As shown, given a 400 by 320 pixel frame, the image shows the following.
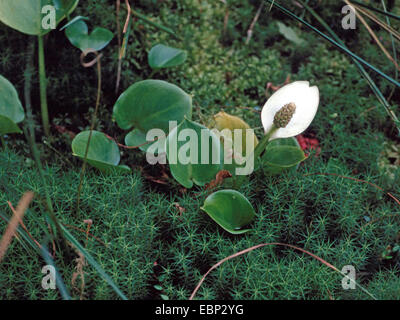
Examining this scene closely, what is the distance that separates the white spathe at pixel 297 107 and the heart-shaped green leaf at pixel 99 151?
43cm

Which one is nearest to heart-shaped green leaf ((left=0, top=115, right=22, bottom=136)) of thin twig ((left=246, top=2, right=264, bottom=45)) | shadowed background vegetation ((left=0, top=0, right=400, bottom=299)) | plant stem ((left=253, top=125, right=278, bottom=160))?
shadowed background vegetation ((left=0, top=0, right=400, bottom=299))

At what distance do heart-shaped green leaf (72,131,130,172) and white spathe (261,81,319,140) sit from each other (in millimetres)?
426

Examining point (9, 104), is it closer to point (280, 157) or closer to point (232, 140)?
point (232, 140)

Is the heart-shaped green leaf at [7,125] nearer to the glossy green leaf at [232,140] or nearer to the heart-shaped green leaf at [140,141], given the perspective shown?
the heart-shaped green leaf at [140,141]

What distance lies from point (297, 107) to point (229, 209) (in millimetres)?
328

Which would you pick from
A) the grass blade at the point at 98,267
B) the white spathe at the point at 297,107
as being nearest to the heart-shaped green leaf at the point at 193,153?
the white spathe at the point at 297,107

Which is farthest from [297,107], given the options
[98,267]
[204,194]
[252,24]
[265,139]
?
[252,24]

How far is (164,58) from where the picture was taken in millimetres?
1284

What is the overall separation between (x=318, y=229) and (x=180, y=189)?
16.6 inches

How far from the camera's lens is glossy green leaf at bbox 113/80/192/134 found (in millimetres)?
1114

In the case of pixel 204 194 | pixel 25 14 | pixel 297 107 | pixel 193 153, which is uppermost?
pixel 25 14
